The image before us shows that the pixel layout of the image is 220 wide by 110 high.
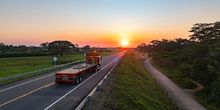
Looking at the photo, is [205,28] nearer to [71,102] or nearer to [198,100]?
[198,100]

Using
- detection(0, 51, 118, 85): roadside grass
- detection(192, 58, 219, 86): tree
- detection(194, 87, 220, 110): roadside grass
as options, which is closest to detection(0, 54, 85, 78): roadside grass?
detection(0, 51, 118, 85): roadside grass

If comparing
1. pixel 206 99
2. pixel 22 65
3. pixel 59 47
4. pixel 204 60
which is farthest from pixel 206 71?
pixel 59 47

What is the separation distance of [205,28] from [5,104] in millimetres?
52670

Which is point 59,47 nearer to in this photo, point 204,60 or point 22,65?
point 22,65

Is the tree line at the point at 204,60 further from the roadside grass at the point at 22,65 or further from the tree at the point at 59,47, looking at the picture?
the tree at the point at 59,47

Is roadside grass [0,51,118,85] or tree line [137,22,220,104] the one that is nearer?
roadside grass [0,51,118,85]

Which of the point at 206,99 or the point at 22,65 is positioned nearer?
the point at 206,99

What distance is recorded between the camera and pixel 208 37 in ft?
146

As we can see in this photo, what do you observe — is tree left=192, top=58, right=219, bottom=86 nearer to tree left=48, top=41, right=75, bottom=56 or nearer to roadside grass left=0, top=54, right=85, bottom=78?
roadside grass left=0, top=54, right=85, bottom=78

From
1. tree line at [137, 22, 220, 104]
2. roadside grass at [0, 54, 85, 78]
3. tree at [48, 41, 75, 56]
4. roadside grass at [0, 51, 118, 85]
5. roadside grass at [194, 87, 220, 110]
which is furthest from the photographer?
tree at [48, 41, 75, 56]

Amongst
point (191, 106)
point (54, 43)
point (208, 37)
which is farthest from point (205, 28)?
point (54, 43)

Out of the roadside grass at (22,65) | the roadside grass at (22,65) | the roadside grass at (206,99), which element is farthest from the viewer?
the roadside grass at (22,65)

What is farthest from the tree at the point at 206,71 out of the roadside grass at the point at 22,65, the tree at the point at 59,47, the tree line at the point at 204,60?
the tree at the point at 59,47

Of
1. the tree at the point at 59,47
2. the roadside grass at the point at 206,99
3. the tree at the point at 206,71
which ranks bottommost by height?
the roadside grass at the point at 206,99
